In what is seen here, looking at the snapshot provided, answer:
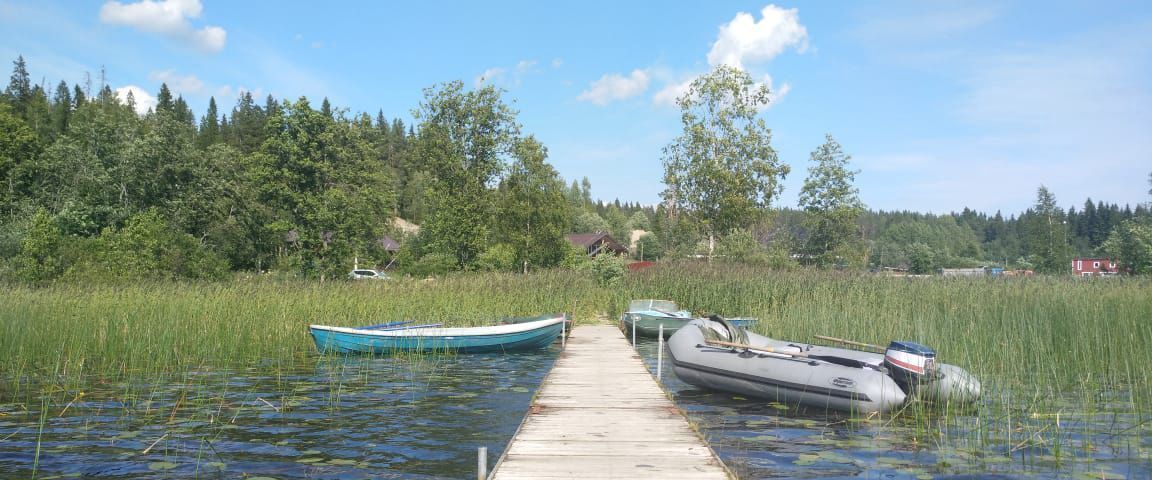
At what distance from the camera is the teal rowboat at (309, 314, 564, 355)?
46.5ft

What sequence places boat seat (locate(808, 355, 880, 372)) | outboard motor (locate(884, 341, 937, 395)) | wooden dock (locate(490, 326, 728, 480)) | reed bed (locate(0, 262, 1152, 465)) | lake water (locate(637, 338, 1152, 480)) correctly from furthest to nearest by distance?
boat seat (locate(808, 355, 880, 372))
reed bed (locate(0, 262, 1152, 465))
outboard motor (locate(884, 341, 937, 395))
lake water (locate(637, 338, 1152, 480))
wooden dock (locate(490, 326, 728, 480))

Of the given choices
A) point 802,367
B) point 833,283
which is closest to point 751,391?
point 802,367

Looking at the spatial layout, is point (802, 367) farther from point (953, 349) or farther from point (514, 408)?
point (514, 408)

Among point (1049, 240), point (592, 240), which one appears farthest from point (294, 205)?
point (1049, 240)

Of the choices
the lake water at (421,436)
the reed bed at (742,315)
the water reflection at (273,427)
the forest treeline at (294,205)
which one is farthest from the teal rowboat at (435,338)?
the forest treeline at (294,205)

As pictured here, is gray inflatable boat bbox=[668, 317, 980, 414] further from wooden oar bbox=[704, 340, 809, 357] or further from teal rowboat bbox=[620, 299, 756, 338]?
teal rowboat bbox=[620, 299, 756, 338]

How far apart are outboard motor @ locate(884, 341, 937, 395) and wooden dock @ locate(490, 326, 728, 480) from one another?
106 inches

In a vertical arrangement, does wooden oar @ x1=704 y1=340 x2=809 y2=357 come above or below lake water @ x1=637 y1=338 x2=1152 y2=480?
above

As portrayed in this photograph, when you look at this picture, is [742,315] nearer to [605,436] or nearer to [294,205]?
[605,436]

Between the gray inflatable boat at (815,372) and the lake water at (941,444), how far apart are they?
0.25m

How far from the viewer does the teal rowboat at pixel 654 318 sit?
17.4 m

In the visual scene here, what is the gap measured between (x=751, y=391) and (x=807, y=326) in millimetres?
4307

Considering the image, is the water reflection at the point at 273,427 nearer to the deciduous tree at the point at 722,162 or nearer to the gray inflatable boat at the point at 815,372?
the gray inflatable boat at the point at 815,372

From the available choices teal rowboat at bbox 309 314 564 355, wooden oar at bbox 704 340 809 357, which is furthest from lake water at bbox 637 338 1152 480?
teal rowboat at bbox 309 314 564 355
